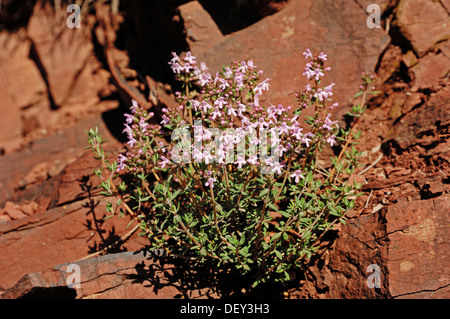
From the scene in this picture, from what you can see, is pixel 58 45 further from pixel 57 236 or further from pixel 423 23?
pixel 423 23

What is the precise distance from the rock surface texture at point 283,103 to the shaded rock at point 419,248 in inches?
0.4

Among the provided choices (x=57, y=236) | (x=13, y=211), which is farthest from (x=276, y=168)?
(x=13, y=211)

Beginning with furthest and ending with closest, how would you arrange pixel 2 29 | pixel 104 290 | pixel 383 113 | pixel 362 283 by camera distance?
pixel 2 29 < pixel 383 113 < pixel 104 290 < pixel 362 283

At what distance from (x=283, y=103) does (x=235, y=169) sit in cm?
142

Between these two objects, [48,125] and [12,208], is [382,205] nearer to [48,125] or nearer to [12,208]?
[12,208]

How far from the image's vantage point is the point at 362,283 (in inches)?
183

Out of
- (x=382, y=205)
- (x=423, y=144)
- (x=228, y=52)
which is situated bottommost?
(x=382, y=205)

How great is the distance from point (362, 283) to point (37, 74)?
26.0ft

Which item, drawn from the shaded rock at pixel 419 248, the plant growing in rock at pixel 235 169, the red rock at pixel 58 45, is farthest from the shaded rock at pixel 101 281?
the red rock at pixel 58 45

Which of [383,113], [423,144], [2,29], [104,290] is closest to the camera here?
[104,290]

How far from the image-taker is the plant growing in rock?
399 centimetres

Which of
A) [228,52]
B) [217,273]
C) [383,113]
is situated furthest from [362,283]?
[228,52]

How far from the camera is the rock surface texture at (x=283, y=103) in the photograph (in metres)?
4.65

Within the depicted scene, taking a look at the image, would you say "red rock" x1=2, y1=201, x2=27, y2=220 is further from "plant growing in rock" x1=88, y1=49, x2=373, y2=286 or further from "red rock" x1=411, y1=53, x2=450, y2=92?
"red rock" x1=411, y1=53, x2=450, y2=92
